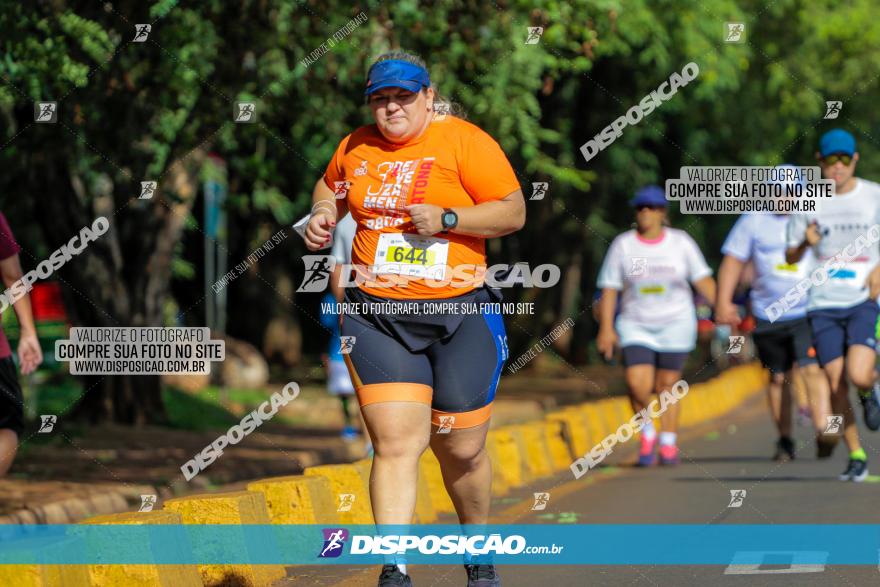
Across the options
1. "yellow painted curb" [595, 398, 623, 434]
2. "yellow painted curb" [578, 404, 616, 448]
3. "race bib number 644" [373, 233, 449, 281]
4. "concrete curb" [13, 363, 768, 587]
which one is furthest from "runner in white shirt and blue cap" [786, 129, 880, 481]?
"race bib number 644" [373, 233, 449, 281]

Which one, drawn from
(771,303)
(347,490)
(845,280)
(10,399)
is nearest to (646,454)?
(771,303)

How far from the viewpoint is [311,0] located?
Result: 1340 centimetres

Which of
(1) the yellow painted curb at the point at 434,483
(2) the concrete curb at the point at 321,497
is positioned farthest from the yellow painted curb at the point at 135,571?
(1) the yellow painted curb at the point at 434,483

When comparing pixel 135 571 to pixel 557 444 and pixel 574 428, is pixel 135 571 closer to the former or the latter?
pixel 557 444

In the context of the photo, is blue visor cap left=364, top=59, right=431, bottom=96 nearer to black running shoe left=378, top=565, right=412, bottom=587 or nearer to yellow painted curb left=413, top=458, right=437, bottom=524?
black running shoe left=378, top=565, right=412, bottom=587

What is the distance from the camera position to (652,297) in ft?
43.4

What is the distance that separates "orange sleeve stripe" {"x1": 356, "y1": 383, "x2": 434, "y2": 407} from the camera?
6.50m

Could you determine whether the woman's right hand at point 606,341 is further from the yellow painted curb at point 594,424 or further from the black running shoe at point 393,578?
the black running shoe at point 393,578

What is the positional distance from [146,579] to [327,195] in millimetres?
1608

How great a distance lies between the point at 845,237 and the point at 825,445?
209 centimetres

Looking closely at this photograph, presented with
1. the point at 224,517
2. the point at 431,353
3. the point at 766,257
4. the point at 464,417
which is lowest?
the point at 224,517

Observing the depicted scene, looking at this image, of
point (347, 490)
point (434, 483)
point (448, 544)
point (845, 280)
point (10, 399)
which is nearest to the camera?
point (10, 399)

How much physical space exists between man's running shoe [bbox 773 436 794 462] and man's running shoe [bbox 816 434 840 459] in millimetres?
234

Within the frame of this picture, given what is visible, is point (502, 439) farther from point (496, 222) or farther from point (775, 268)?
point (496, 222)
